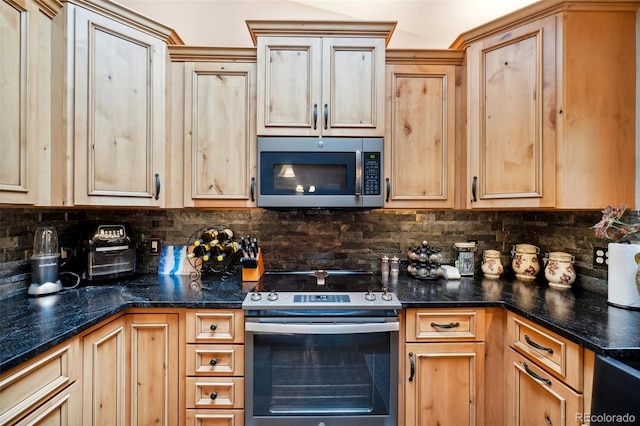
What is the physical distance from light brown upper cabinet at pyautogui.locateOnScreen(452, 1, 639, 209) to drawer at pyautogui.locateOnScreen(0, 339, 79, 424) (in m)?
2.09

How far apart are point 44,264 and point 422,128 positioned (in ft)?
6.98

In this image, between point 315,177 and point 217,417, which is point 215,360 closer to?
point 217,417

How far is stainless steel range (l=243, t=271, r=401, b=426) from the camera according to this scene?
142 centimetres

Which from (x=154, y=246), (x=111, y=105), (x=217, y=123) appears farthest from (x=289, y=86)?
(x=154, y=246)

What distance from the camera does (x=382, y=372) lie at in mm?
1444

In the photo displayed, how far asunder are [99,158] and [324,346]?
144cm

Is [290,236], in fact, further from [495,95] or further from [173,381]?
[495,95]

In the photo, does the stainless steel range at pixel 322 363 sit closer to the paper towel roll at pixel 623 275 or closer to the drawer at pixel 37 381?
the drawer at pixel 37 381

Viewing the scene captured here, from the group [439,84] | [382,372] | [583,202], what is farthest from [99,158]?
[583,202]

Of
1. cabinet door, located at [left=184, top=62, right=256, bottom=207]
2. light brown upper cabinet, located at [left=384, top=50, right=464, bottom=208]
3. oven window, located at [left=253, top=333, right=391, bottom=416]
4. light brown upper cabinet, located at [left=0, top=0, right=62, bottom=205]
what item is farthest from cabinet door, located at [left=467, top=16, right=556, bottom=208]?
light brown upper cabinet, located at [left=0, top=0, right=62, bottom=205]

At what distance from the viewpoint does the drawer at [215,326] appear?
1.43 metres

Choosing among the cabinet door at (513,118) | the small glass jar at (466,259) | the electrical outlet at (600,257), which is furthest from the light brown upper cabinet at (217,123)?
the electrical outlet at (600,257)

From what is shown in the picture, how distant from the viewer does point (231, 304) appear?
1430 millimetres

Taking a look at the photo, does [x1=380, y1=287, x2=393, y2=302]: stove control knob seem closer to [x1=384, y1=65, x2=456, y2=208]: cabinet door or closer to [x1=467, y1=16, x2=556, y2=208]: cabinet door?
[x1=384, y1=65, x2=456, y2=208]: cabinet door
